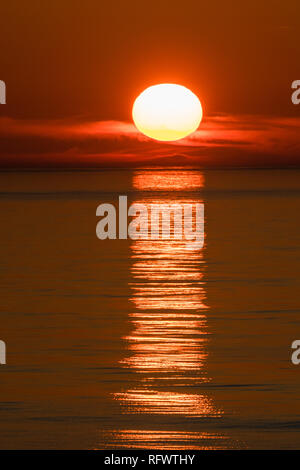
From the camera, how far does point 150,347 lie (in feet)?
14.3

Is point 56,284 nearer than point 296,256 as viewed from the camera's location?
Yes

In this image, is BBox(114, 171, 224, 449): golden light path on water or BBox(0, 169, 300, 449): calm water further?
BBox(114, 171, 224, 449): golden light path on water

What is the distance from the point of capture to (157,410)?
3.35 meters

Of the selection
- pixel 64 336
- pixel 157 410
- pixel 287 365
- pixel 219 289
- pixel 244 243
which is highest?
pixel 244 243

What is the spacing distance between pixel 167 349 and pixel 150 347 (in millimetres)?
106

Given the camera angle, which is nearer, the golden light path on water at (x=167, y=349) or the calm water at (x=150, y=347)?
the calm water at (x=150, y=347)

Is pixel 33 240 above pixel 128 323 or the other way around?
above

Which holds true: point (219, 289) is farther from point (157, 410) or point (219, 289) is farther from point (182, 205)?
point (182, 205)

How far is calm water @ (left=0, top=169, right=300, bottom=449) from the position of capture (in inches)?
124

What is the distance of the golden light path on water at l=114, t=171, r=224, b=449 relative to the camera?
3.32 m

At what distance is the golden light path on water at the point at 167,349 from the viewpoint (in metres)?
3.32
